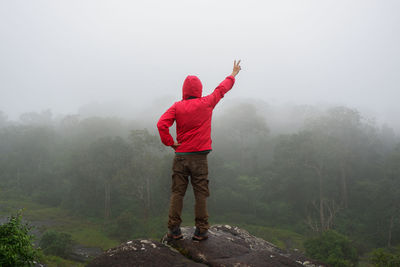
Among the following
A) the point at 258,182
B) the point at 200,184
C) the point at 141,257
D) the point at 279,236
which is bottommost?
the point at 279,236

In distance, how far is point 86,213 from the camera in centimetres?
4309

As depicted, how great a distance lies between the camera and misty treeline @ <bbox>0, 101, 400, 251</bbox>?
36938 mm

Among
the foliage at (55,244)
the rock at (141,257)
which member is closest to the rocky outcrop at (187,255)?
the rock at (141,257)

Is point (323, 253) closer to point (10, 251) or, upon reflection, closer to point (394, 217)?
point (394, 217)

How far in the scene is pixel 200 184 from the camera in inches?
174

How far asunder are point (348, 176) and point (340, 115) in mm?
10654

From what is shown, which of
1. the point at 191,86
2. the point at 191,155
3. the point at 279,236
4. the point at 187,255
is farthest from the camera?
the point at 279,236

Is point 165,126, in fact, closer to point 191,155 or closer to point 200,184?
point 191,155

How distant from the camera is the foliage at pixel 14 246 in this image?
5352 mm

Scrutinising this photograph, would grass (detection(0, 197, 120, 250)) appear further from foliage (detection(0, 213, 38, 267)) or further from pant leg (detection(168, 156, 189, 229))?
pant leg (detection(168, 156, 189, 229))

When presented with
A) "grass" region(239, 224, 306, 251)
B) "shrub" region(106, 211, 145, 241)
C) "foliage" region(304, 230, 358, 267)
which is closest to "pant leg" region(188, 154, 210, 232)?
"foliage" region(304, 230, 358, 267)

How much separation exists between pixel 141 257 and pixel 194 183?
54.1 inches

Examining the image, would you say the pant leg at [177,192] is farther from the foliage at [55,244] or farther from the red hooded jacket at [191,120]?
the foliage at [55,244]

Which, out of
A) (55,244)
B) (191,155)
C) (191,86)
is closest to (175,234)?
(191,155)
